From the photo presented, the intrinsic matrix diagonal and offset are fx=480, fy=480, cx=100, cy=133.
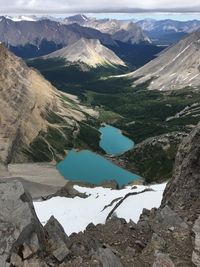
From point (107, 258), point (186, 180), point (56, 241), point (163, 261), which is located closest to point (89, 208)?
point (186, 180)

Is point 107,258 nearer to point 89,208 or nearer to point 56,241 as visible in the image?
point 56,241

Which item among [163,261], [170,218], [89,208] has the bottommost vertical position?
[89,208]

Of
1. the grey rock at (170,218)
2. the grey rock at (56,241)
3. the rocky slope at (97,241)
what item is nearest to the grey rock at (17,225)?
the rocky slope at (97,241)

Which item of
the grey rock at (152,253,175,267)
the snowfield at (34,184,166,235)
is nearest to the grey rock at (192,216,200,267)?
the grey rock at (152,253,175,267)

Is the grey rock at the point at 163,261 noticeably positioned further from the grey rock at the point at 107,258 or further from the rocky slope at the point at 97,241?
the grey rock at the point at 107,258

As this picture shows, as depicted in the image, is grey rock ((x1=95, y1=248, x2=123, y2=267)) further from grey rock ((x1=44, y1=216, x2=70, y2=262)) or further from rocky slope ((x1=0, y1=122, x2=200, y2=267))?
grey rock ((x1=44, y1=216, x2=70, y2=262))

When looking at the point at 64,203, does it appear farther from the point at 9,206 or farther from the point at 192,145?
the point at 9,206

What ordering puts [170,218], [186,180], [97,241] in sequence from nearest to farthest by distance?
[97,241]
[170,218]
[186,180]
